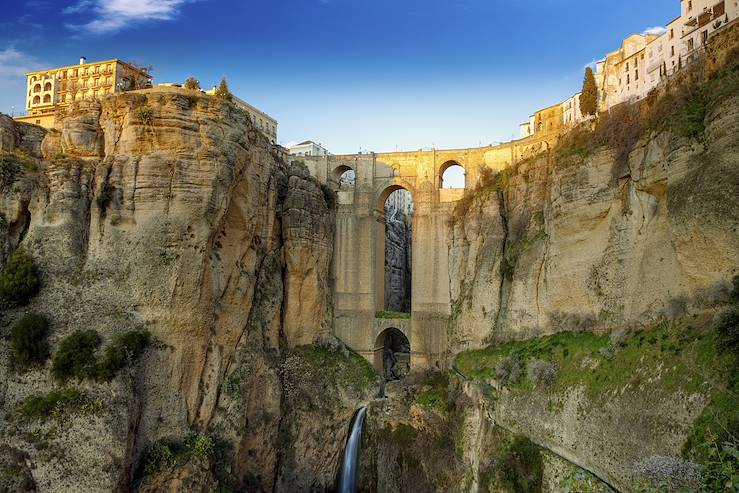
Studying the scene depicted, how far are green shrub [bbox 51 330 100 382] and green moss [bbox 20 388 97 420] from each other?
59cm

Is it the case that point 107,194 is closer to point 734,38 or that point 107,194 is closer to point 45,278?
point 45,278

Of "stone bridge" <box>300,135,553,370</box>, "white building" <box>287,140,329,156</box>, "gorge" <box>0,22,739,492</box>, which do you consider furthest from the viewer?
"white building" <box>287,140,329,156</box>

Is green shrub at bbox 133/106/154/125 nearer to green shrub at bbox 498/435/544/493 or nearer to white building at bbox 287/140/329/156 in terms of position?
green shrub at bbox 498/435/544/493

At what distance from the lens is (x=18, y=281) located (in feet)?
75.6

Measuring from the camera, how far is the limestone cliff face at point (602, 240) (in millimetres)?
18250

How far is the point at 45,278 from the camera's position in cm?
2381

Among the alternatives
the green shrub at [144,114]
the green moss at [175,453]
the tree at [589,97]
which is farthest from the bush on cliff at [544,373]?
the green shrub at [144,114]

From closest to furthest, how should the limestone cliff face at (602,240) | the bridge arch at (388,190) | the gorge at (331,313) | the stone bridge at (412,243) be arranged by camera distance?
1. the limestone cliff face at (602,240)
2. the gorge at (331,313)
3. the stone bridge at (412,243)
4. the bridge arch at (388,190)

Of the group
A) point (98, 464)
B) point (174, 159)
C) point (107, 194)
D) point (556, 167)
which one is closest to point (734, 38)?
point (556, 167)

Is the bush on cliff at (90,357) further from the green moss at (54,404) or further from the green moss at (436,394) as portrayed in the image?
the green moss at (436,394)

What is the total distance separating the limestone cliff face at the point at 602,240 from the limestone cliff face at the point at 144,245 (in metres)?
13.3

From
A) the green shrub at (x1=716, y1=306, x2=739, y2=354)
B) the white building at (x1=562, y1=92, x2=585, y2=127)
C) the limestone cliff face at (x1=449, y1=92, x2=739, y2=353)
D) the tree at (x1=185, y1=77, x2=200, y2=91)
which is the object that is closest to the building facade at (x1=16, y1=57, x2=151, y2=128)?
the tree at (x1=185, y1=77, x2=200, y2=91)

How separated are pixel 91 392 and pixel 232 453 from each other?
7579mm

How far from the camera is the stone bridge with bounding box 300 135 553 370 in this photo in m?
36.5
